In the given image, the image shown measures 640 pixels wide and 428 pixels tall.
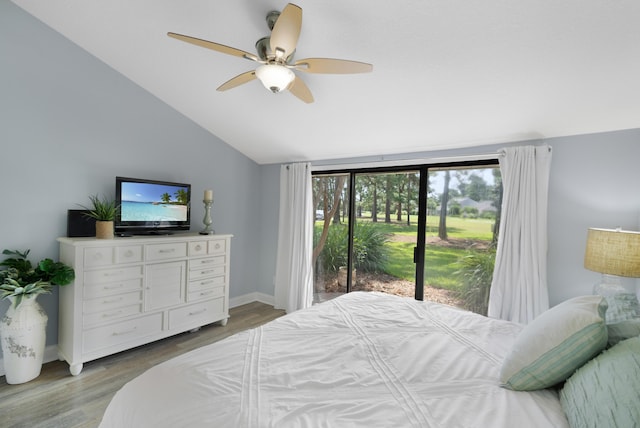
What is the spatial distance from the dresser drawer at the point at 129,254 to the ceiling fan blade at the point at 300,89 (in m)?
1.97

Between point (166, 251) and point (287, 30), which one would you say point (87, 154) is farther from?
point (287, 30)

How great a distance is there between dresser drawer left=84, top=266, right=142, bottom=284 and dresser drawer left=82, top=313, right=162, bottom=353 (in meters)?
0.40

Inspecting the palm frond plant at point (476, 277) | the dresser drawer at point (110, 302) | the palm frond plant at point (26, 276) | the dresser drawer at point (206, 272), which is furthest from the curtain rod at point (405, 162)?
the palm frond plant at point (26, 276)

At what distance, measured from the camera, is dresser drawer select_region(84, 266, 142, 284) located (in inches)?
93.5

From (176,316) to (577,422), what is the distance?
3.08 metres

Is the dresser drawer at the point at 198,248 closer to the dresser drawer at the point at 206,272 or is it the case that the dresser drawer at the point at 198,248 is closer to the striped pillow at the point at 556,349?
the dresser drawer at the point at 206,272

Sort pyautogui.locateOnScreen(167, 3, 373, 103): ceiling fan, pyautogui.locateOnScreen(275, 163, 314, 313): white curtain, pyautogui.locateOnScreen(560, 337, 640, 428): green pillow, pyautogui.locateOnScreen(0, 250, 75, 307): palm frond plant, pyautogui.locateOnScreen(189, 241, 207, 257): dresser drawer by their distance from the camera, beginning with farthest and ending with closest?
pyautogui.locateOnScreen(275, 163, 314, 313): white curtain < pyautogui.locateOnScreen(189, 241, 207, 257): dresser drawer < pyautogui.locateOnScreen(0, 250, 75, 307): palm frond plant < pyautogui.locateOnScreen(167, 3, 373, 103): ceiling fan < pyautogui.locateOnScreen(560, 337, 640, 428): green pillow

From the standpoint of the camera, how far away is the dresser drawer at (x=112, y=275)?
7.79 ft

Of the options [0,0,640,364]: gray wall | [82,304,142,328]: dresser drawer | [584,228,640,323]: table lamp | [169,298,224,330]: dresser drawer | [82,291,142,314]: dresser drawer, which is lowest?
[169,298,224,330]: dresser drawer

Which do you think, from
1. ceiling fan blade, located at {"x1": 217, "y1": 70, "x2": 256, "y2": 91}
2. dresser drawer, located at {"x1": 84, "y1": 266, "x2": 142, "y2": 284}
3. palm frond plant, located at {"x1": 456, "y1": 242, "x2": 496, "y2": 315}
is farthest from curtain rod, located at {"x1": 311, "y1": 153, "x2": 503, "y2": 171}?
dresser drawer, located at {"x1": 84, "y1": 266, "x2": 142, "y2": 284}

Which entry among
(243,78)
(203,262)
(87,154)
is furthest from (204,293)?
(243,78)

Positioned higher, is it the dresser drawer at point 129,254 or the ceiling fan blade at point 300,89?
the ceiling fan blade at point 300,89

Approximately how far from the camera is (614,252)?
1824mm

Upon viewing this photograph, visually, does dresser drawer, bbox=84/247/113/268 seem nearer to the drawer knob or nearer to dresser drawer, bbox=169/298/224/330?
the drawer knob
